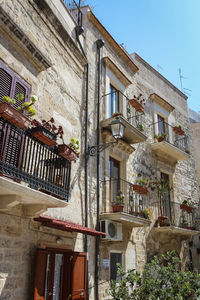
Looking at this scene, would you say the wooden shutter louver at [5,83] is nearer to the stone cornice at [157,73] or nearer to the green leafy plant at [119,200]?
the green leafy plant at [119,200]

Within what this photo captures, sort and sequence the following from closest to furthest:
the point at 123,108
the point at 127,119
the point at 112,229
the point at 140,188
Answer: the point at 112,229
the point at 140,188
the point at 127,119
the point at 123,108

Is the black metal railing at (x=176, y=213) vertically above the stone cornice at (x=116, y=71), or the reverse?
the stone cornice at (x=116, y=71)

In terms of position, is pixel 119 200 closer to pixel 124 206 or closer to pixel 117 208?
pixel 117 208

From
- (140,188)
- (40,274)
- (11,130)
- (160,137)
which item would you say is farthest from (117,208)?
(160,137)

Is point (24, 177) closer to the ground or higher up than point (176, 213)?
closer to the ground

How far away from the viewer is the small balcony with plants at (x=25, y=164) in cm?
480

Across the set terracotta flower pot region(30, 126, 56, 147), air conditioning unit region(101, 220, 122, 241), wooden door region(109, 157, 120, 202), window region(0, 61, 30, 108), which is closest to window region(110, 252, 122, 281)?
air conditioning unit region(101, 220, 122, 241)

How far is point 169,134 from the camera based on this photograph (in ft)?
45.4

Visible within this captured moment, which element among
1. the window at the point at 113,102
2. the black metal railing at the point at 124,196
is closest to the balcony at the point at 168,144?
the window at the point at 113,102

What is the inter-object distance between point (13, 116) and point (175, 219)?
Answer: 9015 millimetres

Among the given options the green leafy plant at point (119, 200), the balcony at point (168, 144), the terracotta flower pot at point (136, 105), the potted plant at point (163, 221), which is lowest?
the potted plant at point (163, 221)

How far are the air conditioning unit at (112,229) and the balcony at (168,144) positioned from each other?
4670 millimetres

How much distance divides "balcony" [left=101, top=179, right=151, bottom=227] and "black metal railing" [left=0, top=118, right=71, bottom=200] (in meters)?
2.60

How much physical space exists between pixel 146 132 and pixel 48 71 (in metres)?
6.04
